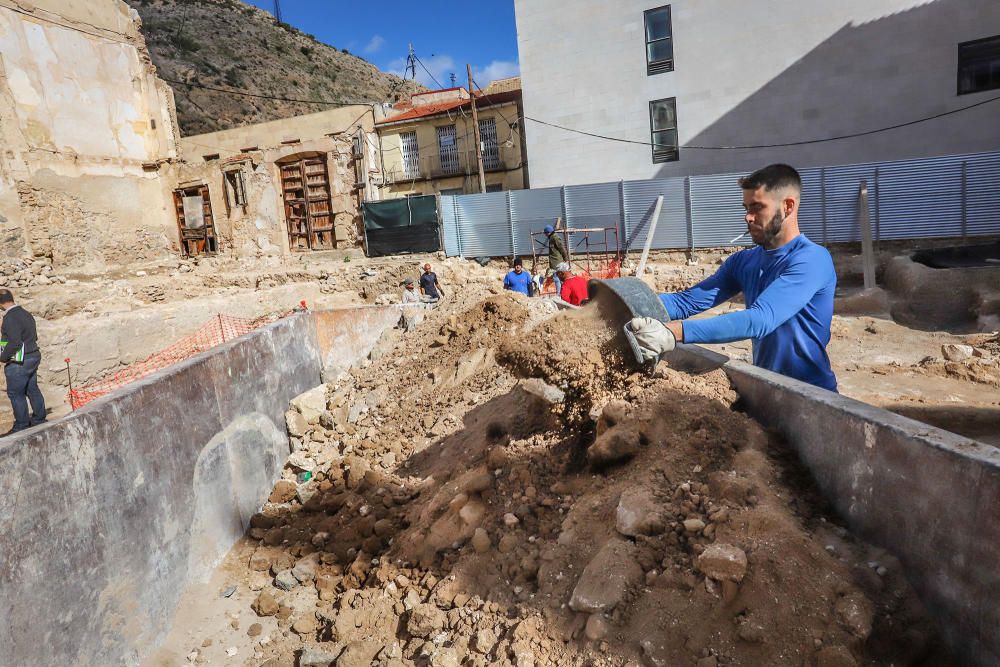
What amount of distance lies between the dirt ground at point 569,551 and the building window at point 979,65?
571 inches

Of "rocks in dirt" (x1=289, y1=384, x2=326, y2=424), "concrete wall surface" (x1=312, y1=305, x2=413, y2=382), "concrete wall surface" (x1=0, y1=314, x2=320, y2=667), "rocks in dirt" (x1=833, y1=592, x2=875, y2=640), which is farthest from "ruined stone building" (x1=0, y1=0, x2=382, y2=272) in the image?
"rocks in dirt" (x1=833, y1=592, x2=875, y2=640)

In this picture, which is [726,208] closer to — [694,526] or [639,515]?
[639,515]

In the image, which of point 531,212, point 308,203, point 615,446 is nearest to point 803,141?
point 531,212

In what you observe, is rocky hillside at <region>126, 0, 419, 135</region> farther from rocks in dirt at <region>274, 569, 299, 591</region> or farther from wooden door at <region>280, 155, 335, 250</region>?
rocks in dirt at <region>274, 569, 299, 591</region>

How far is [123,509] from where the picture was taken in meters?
3.39

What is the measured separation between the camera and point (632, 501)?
262 cm

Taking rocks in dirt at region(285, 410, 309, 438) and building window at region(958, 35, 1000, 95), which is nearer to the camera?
rocks in dirt at region(285, 410, 309, 438)

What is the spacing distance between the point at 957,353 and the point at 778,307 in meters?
5.55

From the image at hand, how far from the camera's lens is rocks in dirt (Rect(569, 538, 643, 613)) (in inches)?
91.0

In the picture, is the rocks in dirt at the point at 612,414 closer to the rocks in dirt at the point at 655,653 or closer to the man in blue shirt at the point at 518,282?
the rocks in dirt at the point at 655,653

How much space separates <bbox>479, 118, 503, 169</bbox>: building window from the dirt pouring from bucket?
22.2m

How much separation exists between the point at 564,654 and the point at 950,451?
147 cm

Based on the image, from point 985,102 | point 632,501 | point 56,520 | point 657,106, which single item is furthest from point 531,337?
point 985,102

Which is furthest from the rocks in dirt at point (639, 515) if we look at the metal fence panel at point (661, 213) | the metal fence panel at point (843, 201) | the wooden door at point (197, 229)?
the wooden door at point (197, 229)
